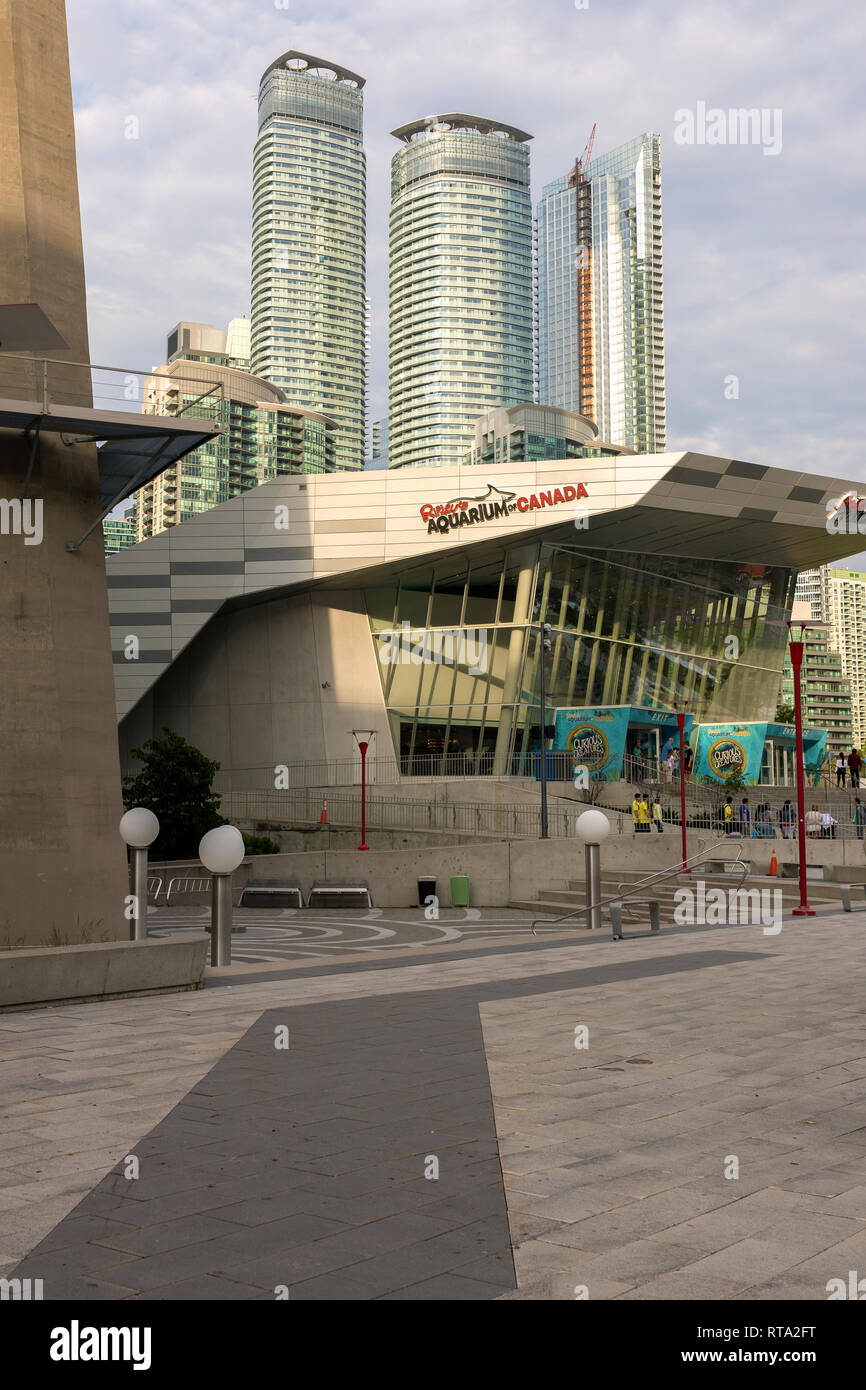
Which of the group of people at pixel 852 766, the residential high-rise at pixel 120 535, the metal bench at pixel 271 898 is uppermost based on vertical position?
the residential high-rise at pixel 120 535

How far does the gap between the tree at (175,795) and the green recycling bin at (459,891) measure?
8365 millimetres

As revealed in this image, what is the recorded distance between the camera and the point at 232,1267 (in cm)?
418

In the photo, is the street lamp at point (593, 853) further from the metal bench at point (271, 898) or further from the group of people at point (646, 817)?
the group of people at point (646, 817)

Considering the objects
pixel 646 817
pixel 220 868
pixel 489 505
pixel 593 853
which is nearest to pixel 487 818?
pixel 646 817

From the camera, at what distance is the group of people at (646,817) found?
3603 cm

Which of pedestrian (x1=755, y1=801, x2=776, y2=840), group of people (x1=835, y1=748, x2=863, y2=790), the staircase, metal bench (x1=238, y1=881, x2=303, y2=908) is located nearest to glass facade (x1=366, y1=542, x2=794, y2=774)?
group of people (x1=835, y1=748, x2=863, y2=790)

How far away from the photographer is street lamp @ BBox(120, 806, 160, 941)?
14422 mm

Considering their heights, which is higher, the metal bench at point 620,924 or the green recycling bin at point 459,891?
the metal bench at point 620,924

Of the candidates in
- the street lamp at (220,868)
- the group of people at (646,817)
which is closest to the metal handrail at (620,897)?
the street lamp at (220,868)

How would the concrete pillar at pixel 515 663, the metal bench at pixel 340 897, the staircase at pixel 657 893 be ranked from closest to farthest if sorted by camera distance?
the staircase at pixel 657 893 → the metal bench at pixel 340 897 → the concrete pillar at pixel 515 663

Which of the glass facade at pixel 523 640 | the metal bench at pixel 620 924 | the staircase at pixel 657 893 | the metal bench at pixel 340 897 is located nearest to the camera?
the metal bench at pixel 620 924

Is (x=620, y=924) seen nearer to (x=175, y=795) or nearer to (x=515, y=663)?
(x=175, y=795)

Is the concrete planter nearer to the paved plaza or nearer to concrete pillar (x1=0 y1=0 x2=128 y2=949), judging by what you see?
the paved plaza

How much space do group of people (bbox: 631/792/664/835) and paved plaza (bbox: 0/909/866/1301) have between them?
24654 mm
